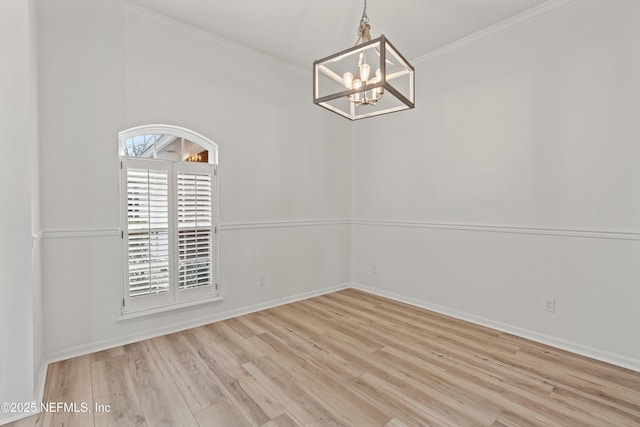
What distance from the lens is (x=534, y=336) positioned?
122 inches

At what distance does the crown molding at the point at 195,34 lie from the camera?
9.50 ft

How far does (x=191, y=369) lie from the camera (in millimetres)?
2525

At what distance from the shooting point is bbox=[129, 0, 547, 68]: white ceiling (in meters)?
2.96

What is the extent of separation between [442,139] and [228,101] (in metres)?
2.64

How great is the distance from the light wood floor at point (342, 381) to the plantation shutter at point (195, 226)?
0.59m

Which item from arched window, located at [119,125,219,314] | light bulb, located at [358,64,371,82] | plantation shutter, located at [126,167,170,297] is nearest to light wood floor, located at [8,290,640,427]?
arched window, located at [119,125,219,314]

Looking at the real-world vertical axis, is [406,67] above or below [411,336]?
above

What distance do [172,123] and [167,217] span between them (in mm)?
981

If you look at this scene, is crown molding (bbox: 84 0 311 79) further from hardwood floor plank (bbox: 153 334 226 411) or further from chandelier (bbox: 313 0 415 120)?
hardwood floor plank (bbox: 153 334 226 411)

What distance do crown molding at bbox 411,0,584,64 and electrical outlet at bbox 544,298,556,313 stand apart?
2.77 metres

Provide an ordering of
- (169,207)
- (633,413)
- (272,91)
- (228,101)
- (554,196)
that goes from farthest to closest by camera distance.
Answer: (272,91)
(228,101)
(169,207)
(554,196)
(633,413)

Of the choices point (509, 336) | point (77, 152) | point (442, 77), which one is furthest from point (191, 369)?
point (442, 77)

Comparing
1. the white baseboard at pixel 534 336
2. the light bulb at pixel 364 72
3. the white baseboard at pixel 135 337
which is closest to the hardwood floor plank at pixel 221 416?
the white baseboard at pixel 135 337

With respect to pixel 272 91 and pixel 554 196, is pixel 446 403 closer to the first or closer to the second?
pixel 554 196
